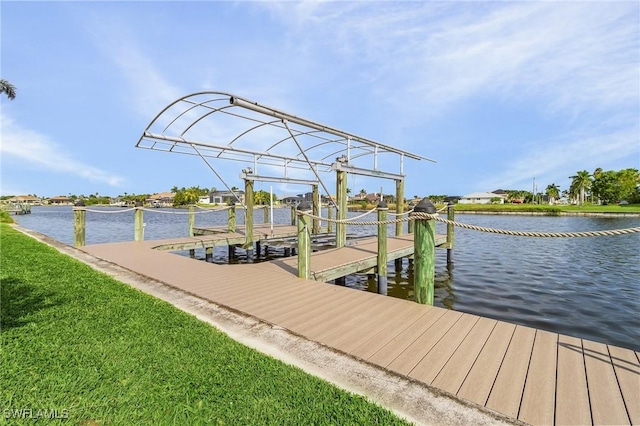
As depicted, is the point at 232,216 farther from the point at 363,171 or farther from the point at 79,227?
the point at 363,171

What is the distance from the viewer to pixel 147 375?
8.24 ft

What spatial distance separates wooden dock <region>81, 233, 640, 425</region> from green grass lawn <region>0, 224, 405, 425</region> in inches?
27.6

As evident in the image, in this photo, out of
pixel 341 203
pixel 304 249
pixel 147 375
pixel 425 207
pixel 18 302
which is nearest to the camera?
pixel 147 375

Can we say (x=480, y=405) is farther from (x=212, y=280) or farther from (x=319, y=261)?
(x=319, y=261)

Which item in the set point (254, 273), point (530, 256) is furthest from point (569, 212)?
point (254, 273)

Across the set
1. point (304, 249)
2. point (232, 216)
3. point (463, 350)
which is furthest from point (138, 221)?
point (463, 350)

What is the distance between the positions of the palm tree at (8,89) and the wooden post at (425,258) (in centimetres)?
2657

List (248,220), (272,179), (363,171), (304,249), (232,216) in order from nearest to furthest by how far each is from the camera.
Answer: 1. (304,249)
2. (363,171)
3. (248,220)
4. (232,216)
5. (272,179)

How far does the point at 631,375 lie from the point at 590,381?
1.37 feet

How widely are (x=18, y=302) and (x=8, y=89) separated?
23.3 meters

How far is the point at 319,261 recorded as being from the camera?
7.19 metres

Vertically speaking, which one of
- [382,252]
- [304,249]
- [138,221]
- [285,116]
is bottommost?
[382,252]

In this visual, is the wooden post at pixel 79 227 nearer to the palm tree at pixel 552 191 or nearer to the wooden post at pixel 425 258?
the wooden post at pixel 425 258

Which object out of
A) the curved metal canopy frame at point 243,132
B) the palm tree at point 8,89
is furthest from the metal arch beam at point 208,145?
the palm tree at point 8,89
